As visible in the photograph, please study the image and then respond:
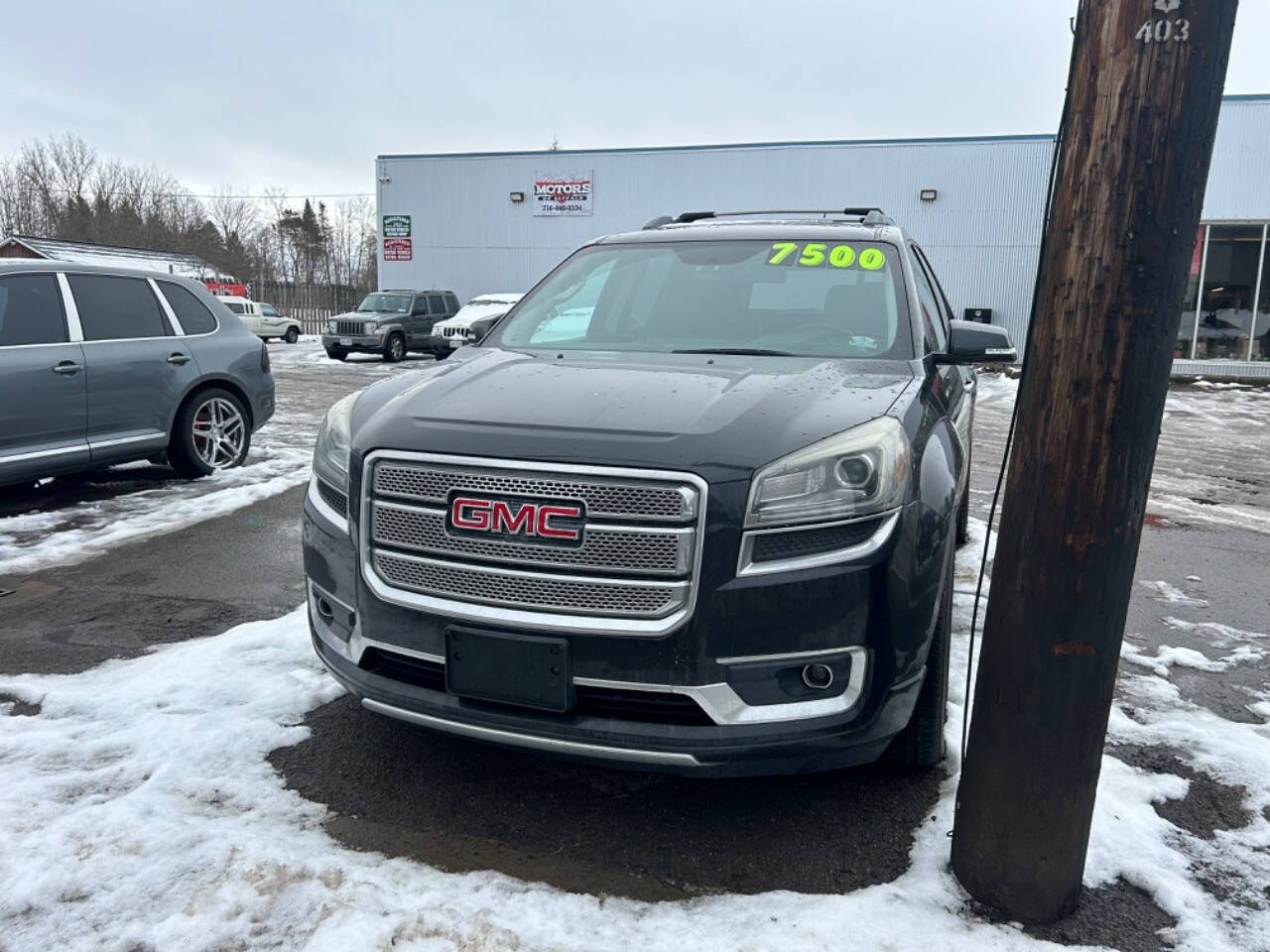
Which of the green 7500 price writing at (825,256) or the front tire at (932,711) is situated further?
the green 7500 price writing at (825,256)

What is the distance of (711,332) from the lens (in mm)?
3572

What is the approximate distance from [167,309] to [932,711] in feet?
21.4

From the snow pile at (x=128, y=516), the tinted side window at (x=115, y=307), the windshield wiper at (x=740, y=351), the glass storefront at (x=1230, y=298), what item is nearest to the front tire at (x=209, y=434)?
the snow pile at (x=128, y=516)

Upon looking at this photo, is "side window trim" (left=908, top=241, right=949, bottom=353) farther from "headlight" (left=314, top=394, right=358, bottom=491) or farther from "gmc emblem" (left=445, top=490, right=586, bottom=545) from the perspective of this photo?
"headlight" (left=314, top=394, right=358, bottom=491)

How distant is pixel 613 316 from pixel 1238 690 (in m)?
2.94

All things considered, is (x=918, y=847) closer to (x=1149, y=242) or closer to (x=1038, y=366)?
(x=1038, y=366)

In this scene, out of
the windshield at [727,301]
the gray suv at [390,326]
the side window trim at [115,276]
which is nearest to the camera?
the windshield at [727,301]

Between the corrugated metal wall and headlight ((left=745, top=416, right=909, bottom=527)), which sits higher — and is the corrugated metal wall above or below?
above

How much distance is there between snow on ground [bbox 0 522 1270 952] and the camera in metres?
2.17

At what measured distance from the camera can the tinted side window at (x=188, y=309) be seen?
7.12m

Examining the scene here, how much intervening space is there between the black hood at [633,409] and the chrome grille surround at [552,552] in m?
0.05

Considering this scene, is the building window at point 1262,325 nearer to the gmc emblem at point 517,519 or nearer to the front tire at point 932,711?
the front tire at point 932,711

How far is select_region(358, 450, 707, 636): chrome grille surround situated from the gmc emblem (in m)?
0.02

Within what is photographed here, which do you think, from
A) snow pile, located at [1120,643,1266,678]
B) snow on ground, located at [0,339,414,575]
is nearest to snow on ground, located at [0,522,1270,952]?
snow pile, located at [1120,643,1266,678]
